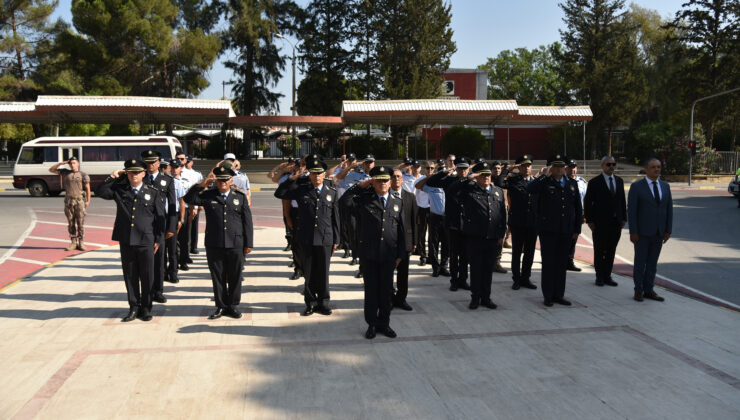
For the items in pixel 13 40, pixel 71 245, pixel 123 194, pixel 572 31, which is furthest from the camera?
pixel 572 31

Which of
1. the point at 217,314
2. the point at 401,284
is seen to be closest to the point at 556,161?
the point at 401,284

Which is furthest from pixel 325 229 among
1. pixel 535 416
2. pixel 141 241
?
pixel 535 416

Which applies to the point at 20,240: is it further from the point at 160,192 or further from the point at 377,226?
the point at 377,226

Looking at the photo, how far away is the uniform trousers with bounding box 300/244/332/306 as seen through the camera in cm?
709

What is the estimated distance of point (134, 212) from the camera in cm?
684

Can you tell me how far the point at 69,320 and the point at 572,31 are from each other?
50632 millimetres

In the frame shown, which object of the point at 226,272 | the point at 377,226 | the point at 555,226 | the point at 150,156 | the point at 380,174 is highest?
the point at 150,156

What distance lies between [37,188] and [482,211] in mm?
25472

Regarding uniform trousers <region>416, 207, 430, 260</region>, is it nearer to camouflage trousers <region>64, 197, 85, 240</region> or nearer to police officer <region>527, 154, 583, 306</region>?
police officer <region>527, 154, 583, 306</region>

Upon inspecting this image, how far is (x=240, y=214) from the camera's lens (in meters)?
6.99

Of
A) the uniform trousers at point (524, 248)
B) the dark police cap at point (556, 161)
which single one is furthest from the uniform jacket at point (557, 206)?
the uniform trousers at point (524, 248)

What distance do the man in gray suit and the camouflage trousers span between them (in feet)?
35.4

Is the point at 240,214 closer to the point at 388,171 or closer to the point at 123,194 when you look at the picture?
the point at 123,194

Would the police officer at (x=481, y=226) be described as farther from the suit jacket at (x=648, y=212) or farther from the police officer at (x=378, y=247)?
the suit jacket at (x=648, y=212)
